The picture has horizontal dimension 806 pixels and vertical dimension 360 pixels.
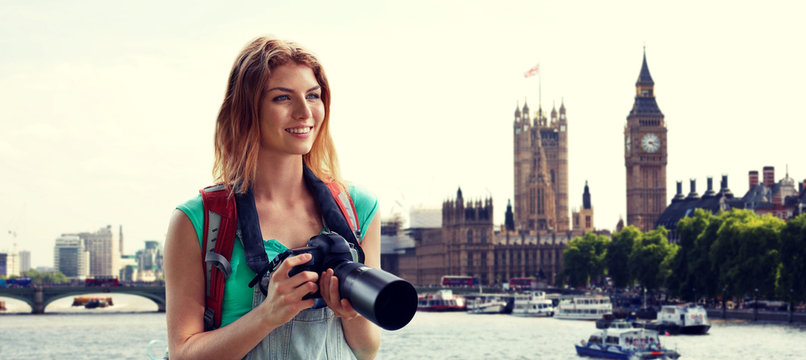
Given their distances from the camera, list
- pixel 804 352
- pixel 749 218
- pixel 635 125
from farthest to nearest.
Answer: pixel 635 125 < pixel 749 218 < pixel 804 352

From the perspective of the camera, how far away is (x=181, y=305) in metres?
3.01

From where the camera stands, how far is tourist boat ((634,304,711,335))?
5662 centimetres

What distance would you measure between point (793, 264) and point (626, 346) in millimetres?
13257

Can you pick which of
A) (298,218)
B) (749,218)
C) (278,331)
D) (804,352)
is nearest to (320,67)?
(298,218)

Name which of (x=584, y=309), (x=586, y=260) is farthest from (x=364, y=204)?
(x=586, y=260)

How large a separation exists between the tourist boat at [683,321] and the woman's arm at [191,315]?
2125 inches

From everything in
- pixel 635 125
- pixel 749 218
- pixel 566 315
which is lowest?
pixel 566 315

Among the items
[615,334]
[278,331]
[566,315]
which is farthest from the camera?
[566,315]

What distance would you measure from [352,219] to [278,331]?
0.35m

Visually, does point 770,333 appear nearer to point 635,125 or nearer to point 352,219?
point 352,219

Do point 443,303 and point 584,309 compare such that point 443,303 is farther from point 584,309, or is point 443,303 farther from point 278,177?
point 278,177

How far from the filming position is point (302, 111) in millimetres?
3016

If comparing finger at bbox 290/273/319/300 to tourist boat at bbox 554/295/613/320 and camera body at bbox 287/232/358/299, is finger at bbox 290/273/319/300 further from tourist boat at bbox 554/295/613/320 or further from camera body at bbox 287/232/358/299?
tourist boat at bbox 554/295/613/320

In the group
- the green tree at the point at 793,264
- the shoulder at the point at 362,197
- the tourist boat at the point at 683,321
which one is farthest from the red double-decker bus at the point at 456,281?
the shoulder at the point at 362,197
